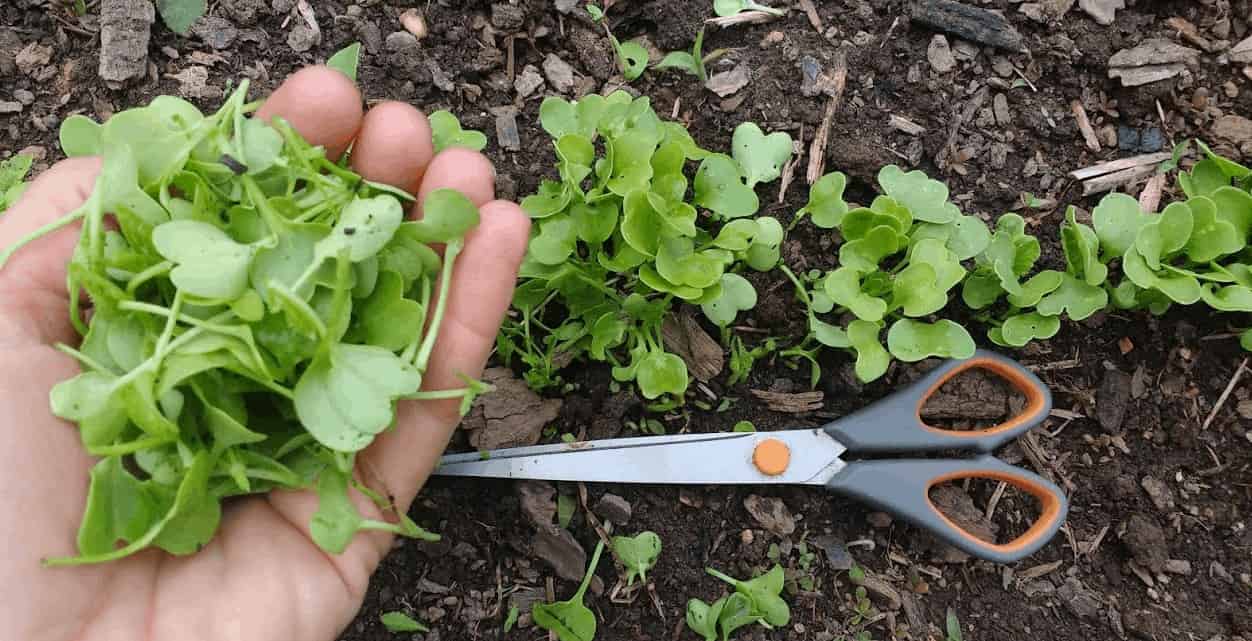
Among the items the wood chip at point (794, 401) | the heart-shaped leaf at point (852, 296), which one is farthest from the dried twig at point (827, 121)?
the wood chip at point (794, 401)

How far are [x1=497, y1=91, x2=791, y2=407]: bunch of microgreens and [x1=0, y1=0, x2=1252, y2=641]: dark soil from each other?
9 centimetres

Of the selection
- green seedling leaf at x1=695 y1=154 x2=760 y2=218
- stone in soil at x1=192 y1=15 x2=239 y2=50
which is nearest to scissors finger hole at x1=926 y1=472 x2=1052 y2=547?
green seedling leaf at x1=695 y1=154 x2=760 y2=218

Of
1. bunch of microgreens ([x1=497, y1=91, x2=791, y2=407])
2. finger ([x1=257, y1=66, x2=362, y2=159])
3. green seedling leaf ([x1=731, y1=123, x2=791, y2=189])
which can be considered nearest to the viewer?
finger ([x1=257, y1=66, x2=362, y2=159])

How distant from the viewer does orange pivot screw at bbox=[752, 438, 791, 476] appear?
1375 millimetres

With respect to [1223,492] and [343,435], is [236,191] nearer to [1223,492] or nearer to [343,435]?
[343,435]

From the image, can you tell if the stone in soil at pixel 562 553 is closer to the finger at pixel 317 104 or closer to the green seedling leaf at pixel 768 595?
the green seedling leaf at pixel 768 595

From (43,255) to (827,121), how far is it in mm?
1128

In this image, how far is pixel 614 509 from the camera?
4.74 feet

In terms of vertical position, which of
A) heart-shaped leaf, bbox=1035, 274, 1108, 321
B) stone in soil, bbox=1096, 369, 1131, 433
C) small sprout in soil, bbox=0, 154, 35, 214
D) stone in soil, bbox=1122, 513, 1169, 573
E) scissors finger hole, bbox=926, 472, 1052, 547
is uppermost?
small sprout in soil, bbox=0, 154, 35, 214

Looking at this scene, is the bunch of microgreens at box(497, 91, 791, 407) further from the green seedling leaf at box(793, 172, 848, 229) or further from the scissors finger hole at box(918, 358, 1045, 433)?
the scissors finger hole at box(918, 358, 1045, 433)

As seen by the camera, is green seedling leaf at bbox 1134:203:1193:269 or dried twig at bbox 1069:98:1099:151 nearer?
green seedling leaf at bbox 1134:203:1193:269

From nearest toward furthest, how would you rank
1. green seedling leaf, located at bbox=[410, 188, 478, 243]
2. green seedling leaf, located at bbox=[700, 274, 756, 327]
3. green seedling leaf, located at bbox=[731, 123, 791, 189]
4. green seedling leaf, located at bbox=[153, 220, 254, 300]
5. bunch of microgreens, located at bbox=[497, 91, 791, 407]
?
1. green seedling leaf, located at bbox=[153, 220, 254, 300]
2. green seedling leaf, located at bbox=[410, 188, 478, 243]
3. bunch of microgreens, located at bbox=[497, 91, 791, 407]
4. green seedling leaf, located at bbox=[700, 274, 756, 327]
5. green seedling leaf, located at bbox=[731, 123, 791, 189]

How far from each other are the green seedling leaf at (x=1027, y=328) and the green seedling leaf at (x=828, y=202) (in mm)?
293

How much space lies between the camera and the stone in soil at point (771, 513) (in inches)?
57.5
